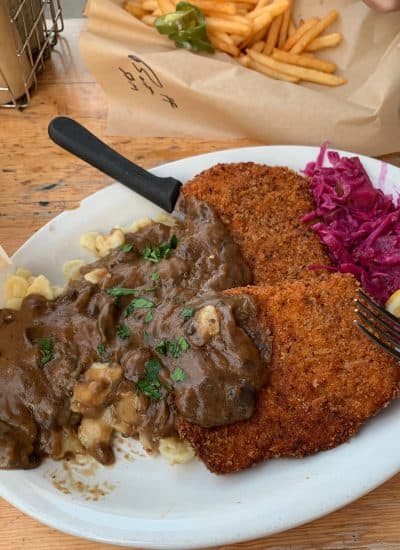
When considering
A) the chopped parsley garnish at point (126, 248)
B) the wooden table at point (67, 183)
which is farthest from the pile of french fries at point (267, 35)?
the chopped parsley garnish at point (126, 248)

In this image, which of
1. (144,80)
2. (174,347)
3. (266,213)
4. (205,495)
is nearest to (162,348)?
(174,347)

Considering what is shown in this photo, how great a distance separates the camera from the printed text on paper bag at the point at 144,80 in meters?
3.29

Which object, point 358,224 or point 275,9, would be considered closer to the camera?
point 358,224

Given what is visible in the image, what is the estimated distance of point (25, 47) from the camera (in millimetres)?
3463

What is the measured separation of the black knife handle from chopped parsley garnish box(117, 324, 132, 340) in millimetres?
737

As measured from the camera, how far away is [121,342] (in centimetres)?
222

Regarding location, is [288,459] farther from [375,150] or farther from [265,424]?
[375,150]

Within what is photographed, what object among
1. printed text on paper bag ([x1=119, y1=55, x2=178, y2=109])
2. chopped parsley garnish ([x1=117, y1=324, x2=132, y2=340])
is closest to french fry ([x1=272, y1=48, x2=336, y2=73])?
printed text on paper bag ([x1=119, y1=55, x2=178, y2=109])

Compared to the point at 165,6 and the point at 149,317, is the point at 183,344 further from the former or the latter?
the point at 165,6

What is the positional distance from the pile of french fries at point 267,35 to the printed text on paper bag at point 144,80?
0.89 ft

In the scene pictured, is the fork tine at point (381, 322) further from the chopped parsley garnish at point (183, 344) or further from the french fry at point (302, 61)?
the french fry at point (302, 61)

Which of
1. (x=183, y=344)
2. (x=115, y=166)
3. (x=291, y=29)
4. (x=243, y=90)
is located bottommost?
(x=183, y=344)

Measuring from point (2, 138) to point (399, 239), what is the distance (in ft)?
7.24

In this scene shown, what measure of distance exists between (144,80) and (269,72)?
0.67 meters
